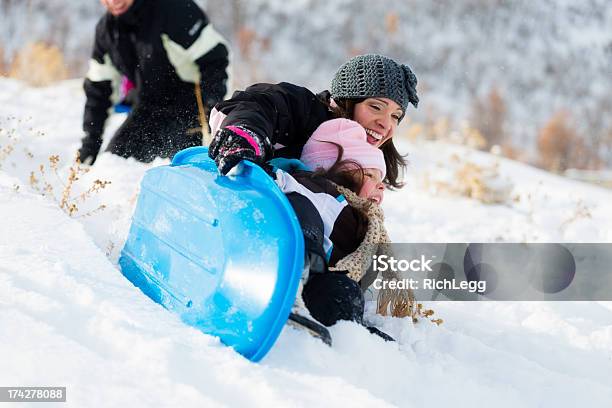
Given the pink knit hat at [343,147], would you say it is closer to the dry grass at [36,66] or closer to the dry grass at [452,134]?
the dry grass at [452,134]

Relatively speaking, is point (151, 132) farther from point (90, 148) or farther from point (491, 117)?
point (491, 117)

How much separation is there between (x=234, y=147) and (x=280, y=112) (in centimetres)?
42

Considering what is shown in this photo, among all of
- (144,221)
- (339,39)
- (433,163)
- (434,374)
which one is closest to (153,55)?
(144,221)

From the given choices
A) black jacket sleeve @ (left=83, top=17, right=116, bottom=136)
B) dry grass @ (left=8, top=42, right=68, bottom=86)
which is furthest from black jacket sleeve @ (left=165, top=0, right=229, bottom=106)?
dry grass @ (left=8, top=42, right=68, bottom=86)

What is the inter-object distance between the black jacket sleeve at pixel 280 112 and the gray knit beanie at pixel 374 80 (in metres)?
0.11

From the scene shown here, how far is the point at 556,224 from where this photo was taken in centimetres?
447

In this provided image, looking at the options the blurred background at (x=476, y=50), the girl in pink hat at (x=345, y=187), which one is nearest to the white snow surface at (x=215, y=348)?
the girl in pink hat at (x=345, y=187)

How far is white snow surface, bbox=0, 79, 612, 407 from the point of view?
1195 millimetres

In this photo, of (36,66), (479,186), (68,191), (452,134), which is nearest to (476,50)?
(452,134)

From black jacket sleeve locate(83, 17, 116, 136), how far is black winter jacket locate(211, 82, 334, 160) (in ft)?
6.20

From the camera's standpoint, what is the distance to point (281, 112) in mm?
1967

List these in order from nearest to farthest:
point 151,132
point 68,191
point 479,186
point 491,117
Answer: point 68,191
point 151,132
point 479,186
point 491,117

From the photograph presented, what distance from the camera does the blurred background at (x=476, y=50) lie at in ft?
67.6

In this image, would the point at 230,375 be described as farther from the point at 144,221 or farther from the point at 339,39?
the point at 339,39
